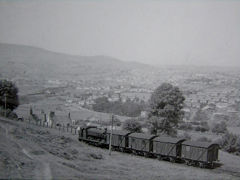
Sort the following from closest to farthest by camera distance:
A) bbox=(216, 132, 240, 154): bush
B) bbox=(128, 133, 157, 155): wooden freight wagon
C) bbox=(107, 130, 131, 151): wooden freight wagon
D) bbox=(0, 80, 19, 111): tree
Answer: bbox=(128, 133, 157, 155): wooden freight wagon → bbox=(107, 130, 131, 151): wooden freight wagon → bbox=(216, 132, 240, 154): bush → bbox=(0, 80, 19, 111): tree

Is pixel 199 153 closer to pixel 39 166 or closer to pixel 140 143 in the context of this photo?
pixel 140 143

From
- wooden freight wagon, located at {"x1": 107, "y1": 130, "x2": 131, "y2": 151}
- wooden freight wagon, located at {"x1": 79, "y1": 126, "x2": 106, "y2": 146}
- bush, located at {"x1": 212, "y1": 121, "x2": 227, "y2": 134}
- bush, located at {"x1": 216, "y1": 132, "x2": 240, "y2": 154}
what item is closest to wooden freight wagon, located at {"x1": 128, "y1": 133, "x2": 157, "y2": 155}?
Answer: wooden freight wagon, located at {"x1": 107, "y1": 130, "x2": 131, "y2": 151}

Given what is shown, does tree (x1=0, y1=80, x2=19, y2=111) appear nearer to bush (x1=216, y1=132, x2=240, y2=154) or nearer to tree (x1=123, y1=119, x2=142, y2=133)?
tree (x1=123, y1=119, x2=142, y2=133)

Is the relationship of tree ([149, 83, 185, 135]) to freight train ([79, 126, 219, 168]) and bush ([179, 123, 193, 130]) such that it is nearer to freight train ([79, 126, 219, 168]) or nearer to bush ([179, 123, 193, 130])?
freight train ([79, 126, 219, 168])

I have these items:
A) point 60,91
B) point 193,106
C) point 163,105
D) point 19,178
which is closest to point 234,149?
point 163,105

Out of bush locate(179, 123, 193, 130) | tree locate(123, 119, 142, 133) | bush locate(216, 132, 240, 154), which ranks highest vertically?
tree locate(123, 119, 142, 133)

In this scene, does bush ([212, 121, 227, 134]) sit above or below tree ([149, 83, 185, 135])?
below

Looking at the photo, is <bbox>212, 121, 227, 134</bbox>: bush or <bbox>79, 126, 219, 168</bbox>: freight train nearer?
<bbox>79, 126, 219, 168</bbox>: freight train

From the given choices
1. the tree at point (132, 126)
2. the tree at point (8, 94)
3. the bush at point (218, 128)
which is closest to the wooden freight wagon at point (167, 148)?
the tree at point (132, 126)

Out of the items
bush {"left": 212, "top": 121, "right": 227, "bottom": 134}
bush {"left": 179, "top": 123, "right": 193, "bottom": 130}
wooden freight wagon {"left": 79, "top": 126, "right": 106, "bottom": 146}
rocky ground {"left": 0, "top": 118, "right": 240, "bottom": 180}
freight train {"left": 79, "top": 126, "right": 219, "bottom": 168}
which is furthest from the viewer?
bush {"left": 179, "top": 123, "right": 193, "bottom": 130}
